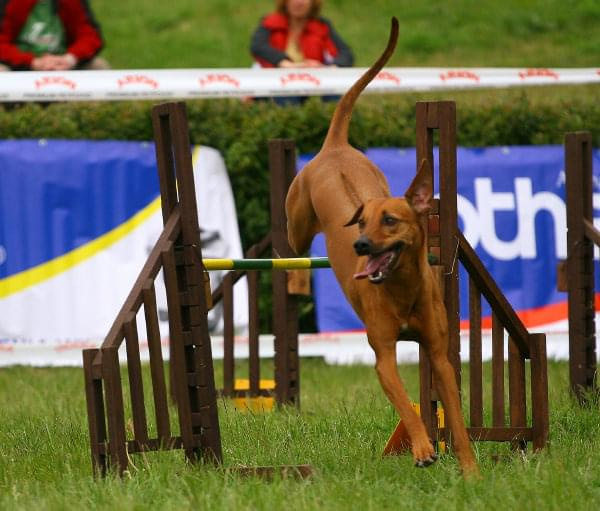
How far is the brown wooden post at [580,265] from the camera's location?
817 cm

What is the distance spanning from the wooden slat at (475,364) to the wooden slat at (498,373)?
8 cm

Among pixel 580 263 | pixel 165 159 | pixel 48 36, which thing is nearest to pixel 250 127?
pixel 48 36

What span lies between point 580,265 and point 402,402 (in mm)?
2953

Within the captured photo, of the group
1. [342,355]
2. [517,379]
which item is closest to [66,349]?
[342,355]

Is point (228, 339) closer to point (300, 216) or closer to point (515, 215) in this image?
point (300, 216)

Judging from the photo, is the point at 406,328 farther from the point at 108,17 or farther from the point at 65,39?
the point at 108,17

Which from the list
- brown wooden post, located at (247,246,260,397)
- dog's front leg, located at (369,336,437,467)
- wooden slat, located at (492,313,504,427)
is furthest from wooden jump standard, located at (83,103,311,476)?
brown wooden post, located at (247,246,260,397)

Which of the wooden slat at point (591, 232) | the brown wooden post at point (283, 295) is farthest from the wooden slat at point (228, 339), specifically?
the wooden slat at point (591, 232)

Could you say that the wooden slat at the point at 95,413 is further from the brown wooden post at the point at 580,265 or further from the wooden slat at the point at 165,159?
the brown wooden post at the point at 580,265

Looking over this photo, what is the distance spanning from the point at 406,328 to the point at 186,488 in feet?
3.66

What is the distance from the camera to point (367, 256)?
19.0ft

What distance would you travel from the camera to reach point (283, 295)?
340 inches

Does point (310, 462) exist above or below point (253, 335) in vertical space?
below

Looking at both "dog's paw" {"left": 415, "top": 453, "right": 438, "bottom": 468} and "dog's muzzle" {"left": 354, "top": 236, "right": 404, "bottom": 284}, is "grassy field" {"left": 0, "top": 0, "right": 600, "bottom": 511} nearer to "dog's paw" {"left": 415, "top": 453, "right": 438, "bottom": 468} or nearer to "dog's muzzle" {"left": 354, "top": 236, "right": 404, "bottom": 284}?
"dog's paw" {"left": 415, "top": 453, "right": 438, "bottom": 468}
